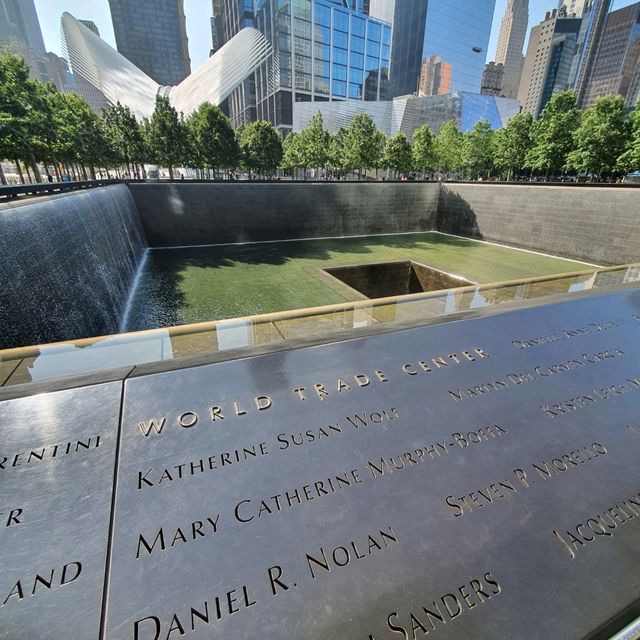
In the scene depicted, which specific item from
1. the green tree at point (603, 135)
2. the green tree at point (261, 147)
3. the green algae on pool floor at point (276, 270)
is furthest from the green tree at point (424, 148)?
the green algae on pool floor at point (276, 270)

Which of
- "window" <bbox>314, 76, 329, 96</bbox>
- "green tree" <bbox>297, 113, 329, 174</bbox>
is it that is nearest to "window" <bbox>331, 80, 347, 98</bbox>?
"window" <bbox>314, 76, 329, 96</bbox>

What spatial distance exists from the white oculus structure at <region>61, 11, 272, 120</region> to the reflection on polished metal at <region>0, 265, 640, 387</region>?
51.0 m

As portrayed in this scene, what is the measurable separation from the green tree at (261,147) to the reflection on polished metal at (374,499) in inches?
1333

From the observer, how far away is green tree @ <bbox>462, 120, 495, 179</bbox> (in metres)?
34.8

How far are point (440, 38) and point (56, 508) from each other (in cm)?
10467

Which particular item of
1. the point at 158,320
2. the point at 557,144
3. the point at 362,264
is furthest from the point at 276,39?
the point at 158,320

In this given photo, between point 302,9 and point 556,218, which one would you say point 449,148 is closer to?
point 556,218

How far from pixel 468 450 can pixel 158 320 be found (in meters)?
8.27

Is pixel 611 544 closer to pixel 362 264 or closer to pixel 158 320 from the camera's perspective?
pixel 158 320

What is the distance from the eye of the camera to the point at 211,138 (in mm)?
27875

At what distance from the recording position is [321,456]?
150cm

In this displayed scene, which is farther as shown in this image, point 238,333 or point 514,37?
point 514,37

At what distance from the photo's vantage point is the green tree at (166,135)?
26.0m

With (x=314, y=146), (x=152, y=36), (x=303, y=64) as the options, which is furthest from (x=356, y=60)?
(x=152, y=36)
